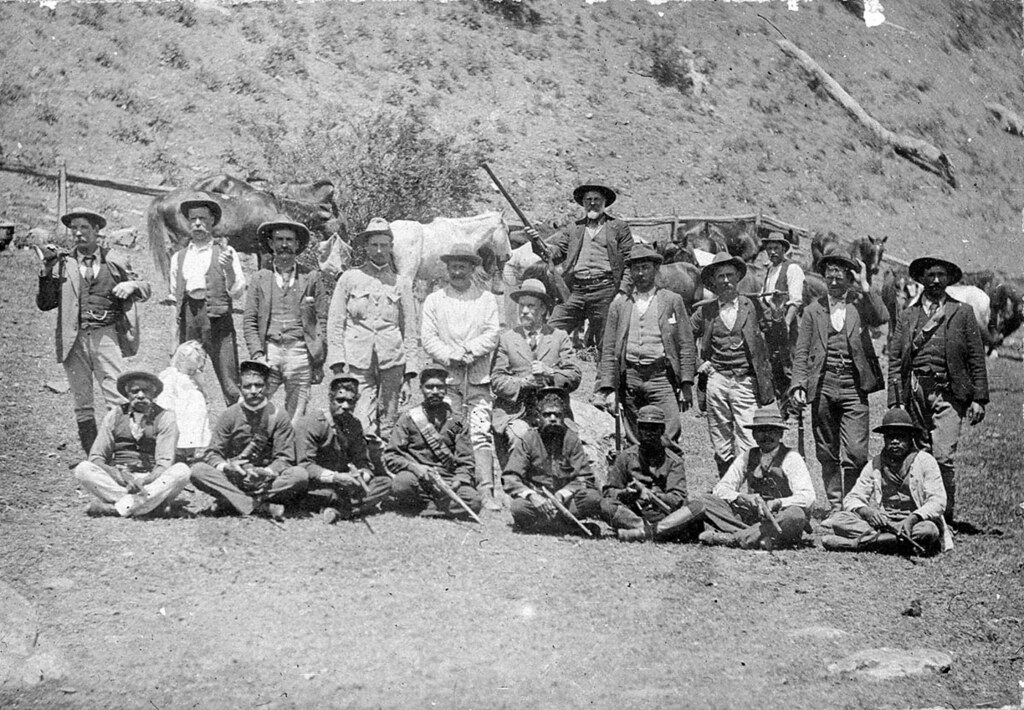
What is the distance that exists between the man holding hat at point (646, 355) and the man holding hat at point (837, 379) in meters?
0.89

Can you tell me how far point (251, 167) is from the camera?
1455cm

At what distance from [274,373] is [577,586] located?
2.94 m

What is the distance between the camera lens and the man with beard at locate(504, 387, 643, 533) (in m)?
7.47

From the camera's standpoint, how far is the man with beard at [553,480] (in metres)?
7.47

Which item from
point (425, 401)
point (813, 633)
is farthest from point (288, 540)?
point (813, 633)

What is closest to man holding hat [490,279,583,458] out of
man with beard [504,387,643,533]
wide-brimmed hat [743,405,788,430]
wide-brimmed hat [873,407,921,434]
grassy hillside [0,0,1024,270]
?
man with beard [504,387,643,533]

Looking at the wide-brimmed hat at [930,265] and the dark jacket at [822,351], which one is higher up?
the wide-brimmed hat at [930,265]

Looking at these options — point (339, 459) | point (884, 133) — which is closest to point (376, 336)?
point (339, 459)

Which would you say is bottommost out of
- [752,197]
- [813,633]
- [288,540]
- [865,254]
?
[752,197]

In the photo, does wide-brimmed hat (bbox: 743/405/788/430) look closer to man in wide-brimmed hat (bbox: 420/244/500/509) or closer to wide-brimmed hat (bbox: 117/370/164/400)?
man in wide-brimmed hat (bbox: 420/244/500/509)

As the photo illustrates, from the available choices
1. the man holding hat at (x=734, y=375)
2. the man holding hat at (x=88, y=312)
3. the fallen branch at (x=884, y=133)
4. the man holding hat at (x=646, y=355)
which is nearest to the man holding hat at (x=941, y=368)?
the man holding hat at (x=734, y=375)

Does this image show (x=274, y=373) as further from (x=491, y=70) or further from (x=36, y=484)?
(x=491, y=70)

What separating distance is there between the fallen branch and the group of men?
1479cm

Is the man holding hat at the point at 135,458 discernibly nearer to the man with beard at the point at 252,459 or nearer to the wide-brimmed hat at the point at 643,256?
the man with beard at the point at 252,459
